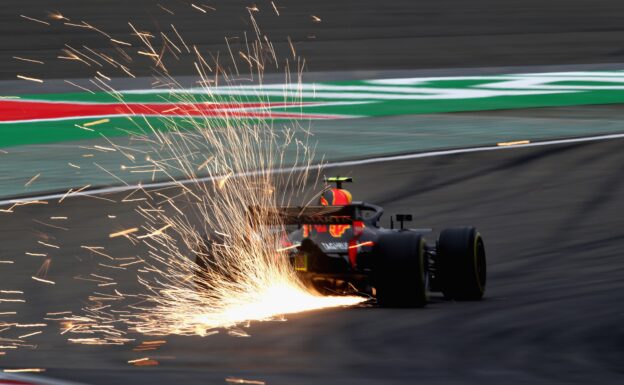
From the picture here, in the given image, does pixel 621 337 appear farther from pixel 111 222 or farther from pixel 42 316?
pixel 111 222

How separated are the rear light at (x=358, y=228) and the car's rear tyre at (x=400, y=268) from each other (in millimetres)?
262

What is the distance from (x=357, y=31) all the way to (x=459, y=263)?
21.5 metres

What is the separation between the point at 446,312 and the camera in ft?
32.4

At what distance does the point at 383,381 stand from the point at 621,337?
76.1 inches

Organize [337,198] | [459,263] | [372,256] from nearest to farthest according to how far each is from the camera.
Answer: [372,256] < [459,263] < [337,198]

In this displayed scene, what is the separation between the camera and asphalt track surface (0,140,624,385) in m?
8.04

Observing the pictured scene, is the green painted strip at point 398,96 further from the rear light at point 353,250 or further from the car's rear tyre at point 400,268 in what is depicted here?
the car's rear tyre at point 400,268

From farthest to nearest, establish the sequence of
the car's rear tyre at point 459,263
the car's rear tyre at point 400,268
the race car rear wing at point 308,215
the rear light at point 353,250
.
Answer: the car's rear tyre at point 459,263, the rear light at point 353,250, the race car rear wing at point 308,215, the car's rear tyre at point 400,268

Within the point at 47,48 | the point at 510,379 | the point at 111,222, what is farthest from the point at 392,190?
the point at 47,48

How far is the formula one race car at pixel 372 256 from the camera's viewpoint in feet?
32.2

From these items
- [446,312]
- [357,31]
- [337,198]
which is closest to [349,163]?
[337,198]

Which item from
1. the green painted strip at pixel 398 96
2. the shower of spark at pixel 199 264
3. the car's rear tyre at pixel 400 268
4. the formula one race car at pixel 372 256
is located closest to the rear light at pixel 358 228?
the formula one race car at pixel 372 256

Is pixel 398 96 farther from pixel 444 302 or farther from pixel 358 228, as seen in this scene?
pixel 358 228

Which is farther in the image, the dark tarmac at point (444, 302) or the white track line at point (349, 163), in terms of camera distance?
the white track line at point (349, 163)
